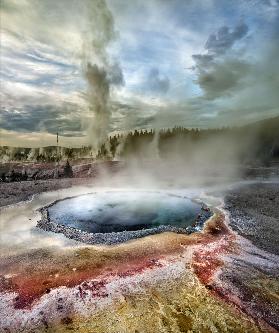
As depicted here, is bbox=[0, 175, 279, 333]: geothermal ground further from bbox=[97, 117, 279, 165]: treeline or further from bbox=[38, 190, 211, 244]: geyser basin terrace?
bbox=[97, 117, 279, 165]: treeline

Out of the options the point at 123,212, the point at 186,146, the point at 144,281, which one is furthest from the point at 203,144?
the point at 144,281

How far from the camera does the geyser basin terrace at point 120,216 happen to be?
80.1 ft

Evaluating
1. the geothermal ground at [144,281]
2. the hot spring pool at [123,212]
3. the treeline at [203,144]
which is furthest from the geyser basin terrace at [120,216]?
the treeline at [203,144]

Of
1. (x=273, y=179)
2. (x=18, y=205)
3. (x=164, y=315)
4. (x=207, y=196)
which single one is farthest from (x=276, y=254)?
(x=273, y=179)

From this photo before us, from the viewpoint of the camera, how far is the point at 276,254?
66.3 ft

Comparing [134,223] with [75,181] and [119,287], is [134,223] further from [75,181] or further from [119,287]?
[75,181]

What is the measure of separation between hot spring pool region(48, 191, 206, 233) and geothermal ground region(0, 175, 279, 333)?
10.3ft

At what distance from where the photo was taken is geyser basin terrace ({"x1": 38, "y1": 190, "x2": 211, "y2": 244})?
80.1 feet

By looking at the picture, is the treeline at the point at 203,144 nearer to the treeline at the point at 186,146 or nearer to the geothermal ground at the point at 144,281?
the treeline at the point at 186,146

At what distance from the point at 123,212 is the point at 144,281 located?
15290 millimetres

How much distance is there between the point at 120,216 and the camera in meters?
30.2

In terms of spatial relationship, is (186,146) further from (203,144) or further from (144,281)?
(144,281)

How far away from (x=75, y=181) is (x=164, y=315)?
4348 centimetres

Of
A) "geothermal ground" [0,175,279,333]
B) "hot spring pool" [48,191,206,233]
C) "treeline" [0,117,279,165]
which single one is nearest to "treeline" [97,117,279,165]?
"treeline" [0,117,279,165]
